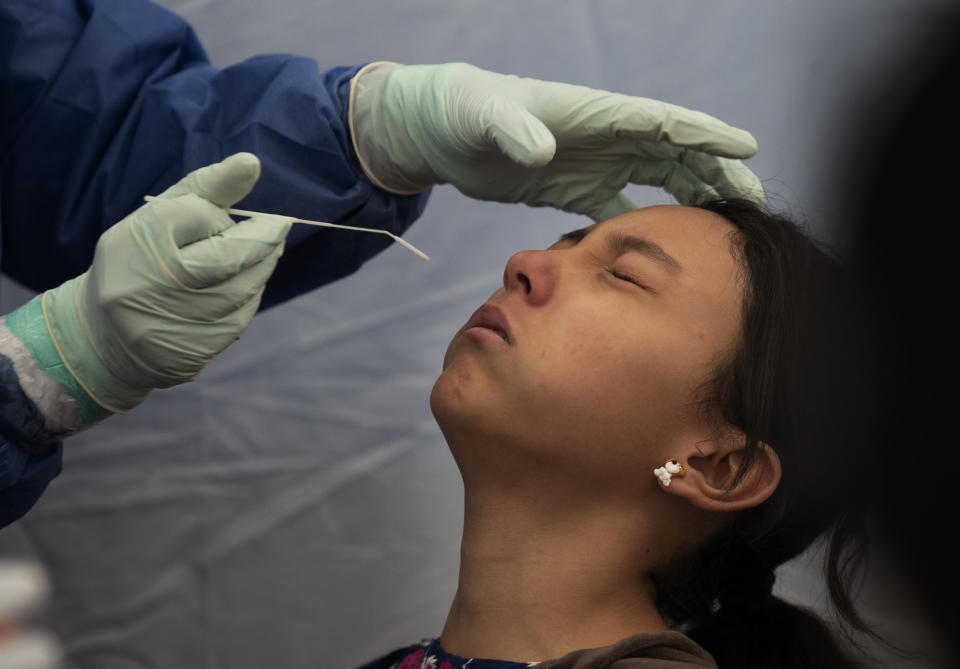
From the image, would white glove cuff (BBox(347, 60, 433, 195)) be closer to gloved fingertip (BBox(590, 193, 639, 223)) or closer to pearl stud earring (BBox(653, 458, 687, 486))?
gloved fingertip (BBox(590, 193, 639, 223))

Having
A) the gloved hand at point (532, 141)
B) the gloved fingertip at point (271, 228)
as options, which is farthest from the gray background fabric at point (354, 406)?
the gloved fingertip at point (271, 228)

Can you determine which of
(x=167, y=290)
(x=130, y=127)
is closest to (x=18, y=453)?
(x=167, y=290)

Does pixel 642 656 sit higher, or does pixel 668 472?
pixel 668 472

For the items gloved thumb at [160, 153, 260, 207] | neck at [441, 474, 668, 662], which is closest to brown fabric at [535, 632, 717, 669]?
neck at [441, 474, 668, 662]

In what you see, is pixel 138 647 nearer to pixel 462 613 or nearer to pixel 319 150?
pixel 462 613

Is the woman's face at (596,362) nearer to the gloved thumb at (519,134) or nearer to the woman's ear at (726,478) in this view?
the woman's ear at (726,478)

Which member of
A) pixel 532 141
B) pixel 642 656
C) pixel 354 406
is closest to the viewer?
pixel 642 656

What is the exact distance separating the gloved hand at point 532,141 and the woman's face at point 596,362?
0.80 ft

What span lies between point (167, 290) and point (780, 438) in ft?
2.81

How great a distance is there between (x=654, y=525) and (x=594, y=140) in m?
0.66

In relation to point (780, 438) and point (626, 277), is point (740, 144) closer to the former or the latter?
point (626, 277)

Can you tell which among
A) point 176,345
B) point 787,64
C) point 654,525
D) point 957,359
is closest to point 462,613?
point 654,525

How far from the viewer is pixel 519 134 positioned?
141cm

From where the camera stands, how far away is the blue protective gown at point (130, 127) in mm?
1600
